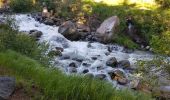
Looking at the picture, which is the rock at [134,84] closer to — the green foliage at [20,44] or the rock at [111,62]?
the rock at [111,62]

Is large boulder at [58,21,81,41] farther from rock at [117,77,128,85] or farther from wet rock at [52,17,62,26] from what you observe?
rock at [117,77,128,85]

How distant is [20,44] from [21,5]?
41.3ft

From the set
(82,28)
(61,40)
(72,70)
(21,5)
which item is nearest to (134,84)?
(72,70)

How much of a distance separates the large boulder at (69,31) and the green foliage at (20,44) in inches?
322

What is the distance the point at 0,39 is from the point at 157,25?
1212 cm

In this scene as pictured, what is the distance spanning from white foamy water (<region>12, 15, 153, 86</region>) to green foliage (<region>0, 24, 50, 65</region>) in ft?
13.0

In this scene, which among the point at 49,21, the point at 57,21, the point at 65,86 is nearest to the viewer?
the point at 65,86

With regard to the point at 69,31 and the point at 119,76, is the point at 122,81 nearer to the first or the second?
the point at 119,76

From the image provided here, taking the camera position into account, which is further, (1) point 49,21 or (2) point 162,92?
(1) point 49,21

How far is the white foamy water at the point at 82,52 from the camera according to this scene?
17328 millimetres

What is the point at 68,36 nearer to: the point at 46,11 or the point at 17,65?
the point at 46,11

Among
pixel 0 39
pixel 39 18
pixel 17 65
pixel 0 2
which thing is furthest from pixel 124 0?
pixel 17 65

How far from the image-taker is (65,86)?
8.27 meters

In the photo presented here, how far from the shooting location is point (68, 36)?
21.1 m
